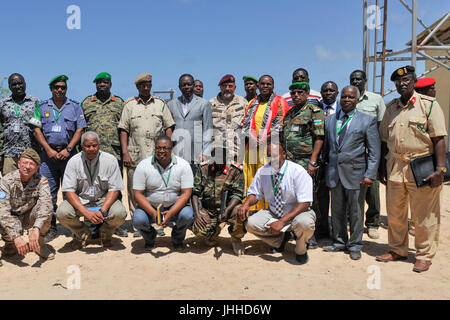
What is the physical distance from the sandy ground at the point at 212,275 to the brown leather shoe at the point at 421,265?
81 millimetres

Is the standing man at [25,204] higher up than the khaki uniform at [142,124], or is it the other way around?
the khaki uniform at [142,124]

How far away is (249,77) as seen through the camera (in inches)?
249

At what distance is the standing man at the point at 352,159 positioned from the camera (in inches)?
178

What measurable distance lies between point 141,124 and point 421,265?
4135 mm

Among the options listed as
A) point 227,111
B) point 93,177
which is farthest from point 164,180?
point 227,111

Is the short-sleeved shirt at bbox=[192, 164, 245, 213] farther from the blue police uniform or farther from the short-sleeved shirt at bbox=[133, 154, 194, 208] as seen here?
the blue police uniform

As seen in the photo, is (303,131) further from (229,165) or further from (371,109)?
(371,109)

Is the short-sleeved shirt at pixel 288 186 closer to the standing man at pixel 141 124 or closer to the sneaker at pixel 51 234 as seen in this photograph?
the standing man at pixel 141 124

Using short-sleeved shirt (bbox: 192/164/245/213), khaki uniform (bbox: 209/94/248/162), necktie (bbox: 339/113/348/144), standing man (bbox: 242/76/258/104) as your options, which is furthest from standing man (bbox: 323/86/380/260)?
standing man (bbox: 242/76/258/104)

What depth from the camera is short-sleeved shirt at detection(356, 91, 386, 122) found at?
5258 millimetres

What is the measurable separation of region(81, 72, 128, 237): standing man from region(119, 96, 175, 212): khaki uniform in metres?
0.18

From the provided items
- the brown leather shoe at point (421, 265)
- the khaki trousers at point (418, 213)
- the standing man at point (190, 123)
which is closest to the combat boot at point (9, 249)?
the standing man at point (190, 123)

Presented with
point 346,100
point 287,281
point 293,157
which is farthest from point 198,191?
point 346,100

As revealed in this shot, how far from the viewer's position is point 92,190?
4922 mm
